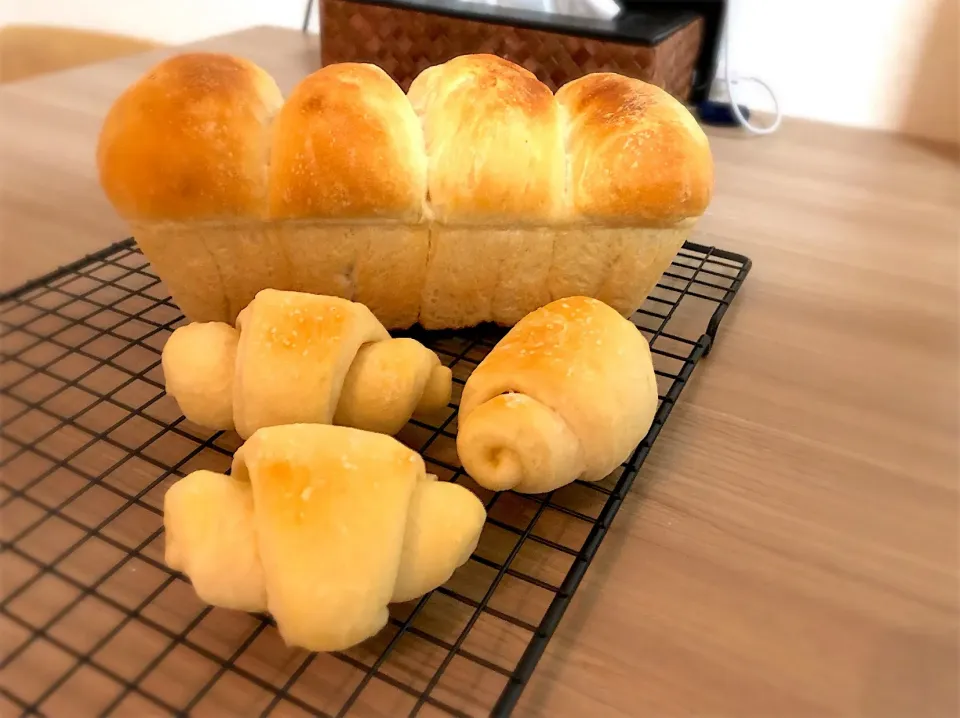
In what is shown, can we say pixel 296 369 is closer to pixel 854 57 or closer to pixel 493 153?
pixel 493 153

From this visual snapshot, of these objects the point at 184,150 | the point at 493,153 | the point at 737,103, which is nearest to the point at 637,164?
the point at 493,153

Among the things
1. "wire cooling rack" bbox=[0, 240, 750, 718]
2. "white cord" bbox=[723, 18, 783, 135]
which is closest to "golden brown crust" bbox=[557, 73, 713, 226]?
"wire cooling rack" bbox=[0, 240, 750, 718]

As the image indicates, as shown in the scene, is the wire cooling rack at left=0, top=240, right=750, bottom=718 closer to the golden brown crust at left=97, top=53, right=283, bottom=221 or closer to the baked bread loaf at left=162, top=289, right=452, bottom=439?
the baked bread loaf at left=162, top=289, right=452, bottom=439

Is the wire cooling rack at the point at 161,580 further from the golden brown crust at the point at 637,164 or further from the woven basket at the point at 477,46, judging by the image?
the woven basket at the point at 477,46

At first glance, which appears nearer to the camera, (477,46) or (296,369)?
(296,369)

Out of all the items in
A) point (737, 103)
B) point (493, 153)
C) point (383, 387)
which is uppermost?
point (493, 153)

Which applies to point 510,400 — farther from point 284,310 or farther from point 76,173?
point 76,173

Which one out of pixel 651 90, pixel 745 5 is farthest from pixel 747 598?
pixel 745 5
